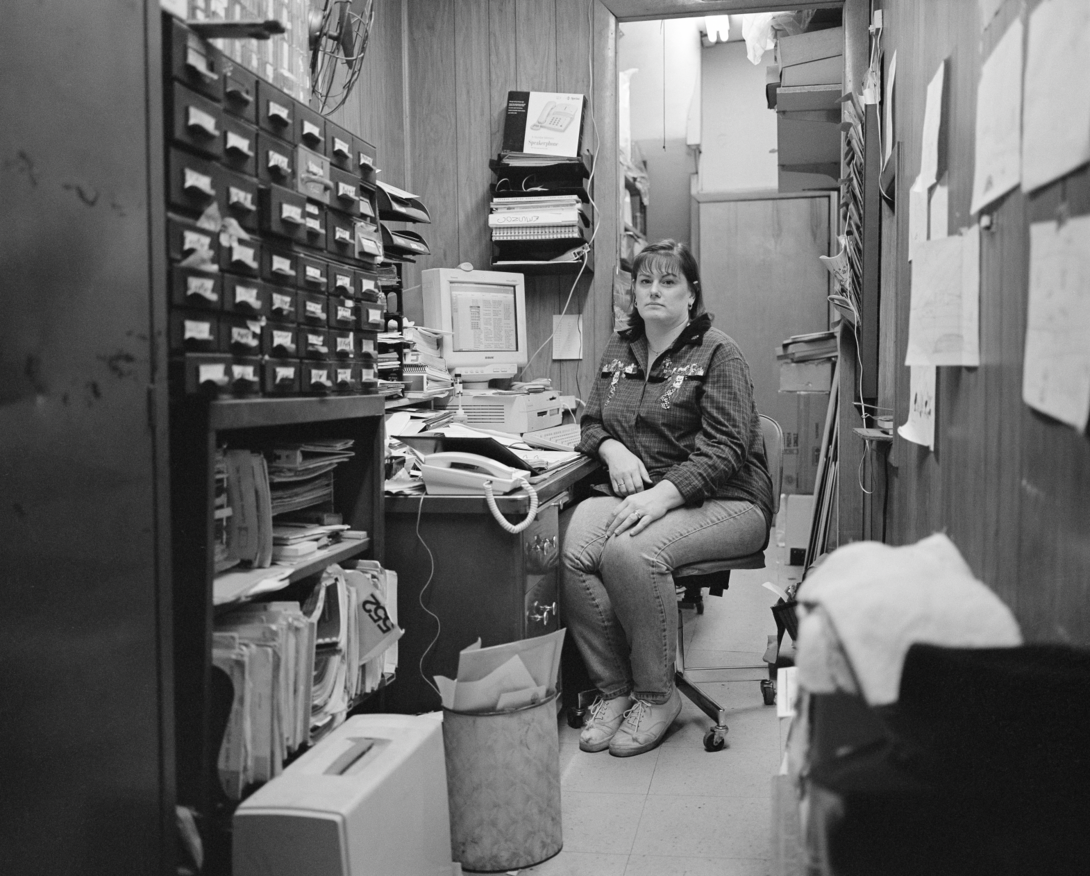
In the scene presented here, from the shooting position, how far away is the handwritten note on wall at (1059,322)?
2.20ft

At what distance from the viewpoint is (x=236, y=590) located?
1516mm

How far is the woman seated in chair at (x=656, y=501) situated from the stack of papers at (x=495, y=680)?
23.7 inches

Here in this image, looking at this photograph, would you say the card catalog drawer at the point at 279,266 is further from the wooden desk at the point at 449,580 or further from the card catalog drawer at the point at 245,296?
the wooden desk at the point at 449,580

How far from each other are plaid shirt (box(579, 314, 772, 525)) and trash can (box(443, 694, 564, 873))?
89cm

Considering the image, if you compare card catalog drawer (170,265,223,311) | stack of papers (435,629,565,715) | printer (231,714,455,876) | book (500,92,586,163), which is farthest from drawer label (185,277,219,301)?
book (500,92,586,163)

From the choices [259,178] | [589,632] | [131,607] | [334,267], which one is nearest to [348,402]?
[334,267]

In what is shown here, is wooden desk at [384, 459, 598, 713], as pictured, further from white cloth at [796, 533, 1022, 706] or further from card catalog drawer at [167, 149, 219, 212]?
white cloth at [796, 533, 1022, 706]

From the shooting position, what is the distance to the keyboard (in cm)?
286

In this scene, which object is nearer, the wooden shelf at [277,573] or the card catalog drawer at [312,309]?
the wooden shelf at [277,573]

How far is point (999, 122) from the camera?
3.02 ft

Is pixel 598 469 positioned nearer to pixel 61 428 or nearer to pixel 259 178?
pixel 259 178

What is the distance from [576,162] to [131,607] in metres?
2.44

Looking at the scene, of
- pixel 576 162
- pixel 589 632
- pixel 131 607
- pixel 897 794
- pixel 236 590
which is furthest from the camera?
pixel 576 162

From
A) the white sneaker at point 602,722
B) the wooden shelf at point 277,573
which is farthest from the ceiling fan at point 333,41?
the white sneaker at point 602,722
